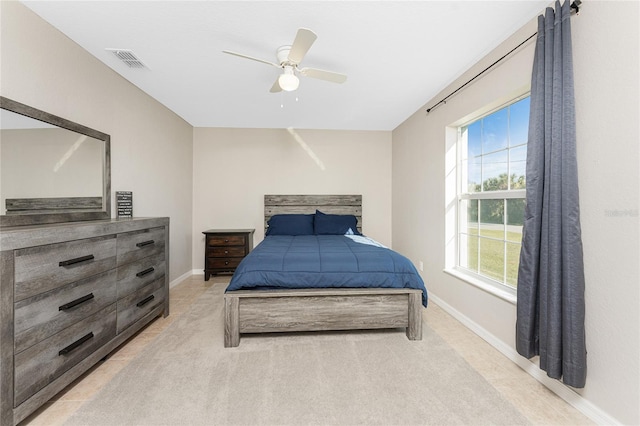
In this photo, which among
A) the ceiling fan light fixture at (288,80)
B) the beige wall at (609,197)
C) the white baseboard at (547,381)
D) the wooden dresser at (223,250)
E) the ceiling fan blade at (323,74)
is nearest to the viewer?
the beige wall at (609,197)

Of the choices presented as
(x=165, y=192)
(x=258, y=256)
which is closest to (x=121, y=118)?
(x=165, y=192)

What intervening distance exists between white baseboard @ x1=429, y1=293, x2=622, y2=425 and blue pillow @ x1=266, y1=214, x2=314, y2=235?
229cm

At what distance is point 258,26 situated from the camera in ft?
6.33

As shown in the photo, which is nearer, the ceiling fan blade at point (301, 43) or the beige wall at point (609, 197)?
the beige wall at point (609, 197)

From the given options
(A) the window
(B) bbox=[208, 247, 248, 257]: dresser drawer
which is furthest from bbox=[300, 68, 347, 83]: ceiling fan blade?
(B) bbox=[208, 247, 248, 257]: dresser drawer

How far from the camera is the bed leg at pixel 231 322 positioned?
215cm

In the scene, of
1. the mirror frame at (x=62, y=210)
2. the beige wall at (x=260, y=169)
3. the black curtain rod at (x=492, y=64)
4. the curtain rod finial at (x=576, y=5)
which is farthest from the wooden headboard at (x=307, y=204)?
the curtain rod finial at (x=576, y=5)

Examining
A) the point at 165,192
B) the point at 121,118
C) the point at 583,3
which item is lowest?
the point at 165,192

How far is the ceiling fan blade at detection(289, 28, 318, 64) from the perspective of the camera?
165cm

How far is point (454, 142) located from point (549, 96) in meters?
1.33

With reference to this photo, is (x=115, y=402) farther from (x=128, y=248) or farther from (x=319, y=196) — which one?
(x=319, y=196)

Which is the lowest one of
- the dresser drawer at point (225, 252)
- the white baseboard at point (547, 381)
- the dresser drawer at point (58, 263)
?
the white baseboard at point (547, 381)

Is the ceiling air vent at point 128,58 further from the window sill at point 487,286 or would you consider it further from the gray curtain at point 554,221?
the window sill at point 487,286

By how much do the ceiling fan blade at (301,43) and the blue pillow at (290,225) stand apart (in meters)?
2.44
